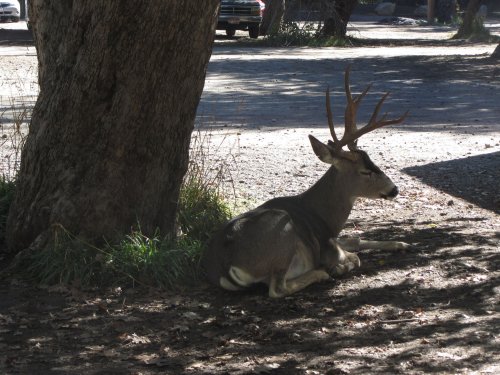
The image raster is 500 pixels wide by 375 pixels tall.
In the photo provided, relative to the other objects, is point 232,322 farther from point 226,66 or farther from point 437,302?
point 226,66

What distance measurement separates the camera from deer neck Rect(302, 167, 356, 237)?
8133 mm

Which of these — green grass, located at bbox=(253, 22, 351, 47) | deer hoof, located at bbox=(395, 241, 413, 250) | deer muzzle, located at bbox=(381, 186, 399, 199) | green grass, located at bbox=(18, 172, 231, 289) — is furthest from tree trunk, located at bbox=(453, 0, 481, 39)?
green grass, located at bbox=(18, 172, 231, 289)

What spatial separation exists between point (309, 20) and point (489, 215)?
22.9 metres

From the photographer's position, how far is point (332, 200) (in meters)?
8.16

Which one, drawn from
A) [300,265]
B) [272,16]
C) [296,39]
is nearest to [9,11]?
[272,16]

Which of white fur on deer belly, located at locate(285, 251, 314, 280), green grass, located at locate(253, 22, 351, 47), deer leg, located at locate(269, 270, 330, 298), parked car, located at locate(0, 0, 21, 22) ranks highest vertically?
parked car, located at locate(0, 0, 21, 22)

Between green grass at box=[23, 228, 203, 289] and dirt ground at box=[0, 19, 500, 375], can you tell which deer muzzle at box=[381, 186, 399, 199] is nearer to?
dirt ground at box=[0, 19, 500, 375]

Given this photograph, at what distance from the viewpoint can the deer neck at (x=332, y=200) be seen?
8133 mm

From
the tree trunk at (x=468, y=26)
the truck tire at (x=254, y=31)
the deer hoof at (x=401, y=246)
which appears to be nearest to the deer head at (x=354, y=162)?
the deer hoof at (x=401, y=246)

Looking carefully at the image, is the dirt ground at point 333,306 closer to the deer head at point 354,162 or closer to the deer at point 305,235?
the deer at point 305,235

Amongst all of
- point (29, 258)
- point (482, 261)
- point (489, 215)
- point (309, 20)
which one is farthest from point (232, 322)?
point (309, 20)

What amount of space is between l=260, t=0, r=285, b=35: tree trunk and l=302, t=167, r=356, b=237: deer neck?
23.9 meters

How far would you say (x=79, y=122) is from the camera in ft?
25.0

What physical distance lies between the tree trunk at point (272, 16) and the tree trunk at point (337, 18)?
1.47 m
